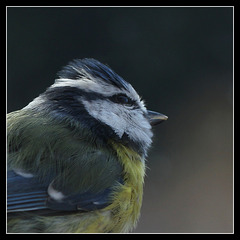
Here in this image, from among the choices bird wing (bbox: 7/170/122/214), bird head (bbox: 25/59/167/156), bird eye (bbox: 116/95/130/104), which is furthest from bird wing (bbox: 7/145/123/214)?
bird eye (bbox: 116/95/130/104)

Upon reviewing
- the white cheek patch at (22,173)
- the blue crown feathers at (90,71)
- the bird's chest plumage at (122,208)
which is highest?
the blue crown feathers at (90,71)

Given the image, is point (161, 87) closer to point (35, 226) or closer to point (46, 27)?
point (46, 27)

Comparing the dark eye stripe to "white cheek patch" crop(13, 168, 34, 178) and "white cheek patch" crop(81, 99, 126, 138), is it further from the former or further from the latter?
"white cheek patch" crop(13, 168, 34, 178)

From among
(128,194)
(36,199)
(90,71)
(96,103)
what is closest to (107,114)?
(96,103)

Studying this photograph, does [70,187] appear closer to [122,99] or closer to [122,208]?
[122,208]

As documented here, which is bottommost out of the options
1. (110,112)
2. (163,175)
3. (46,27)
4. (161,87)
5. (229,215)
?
(229,215)

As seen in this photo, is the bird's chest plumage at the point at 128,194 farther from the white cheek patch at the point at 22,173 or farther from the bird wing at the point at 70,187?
the white cheek patch at the point at 22,173

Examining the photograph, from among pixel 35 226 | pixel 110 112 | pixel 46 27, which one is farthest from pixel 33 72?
pixel 35 226

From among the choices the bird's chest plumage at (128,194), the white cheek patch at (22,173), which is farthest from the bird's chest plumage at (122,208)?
the white cheek patch at (22,173)

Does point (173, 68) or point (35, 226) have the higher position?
point (173, 68)
